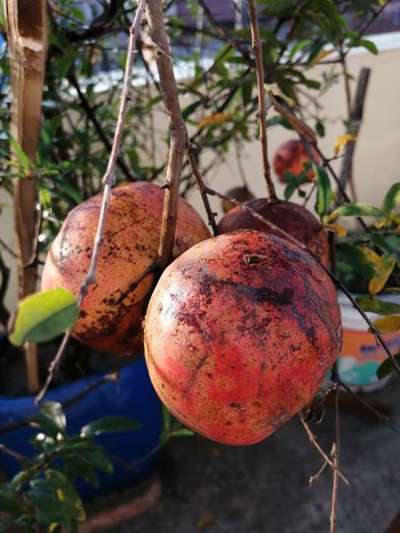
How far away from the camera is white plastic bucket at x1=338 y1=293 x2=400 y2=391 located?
1.44 m

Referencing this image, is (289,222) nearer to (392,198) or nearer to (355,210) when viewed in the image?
(355,210)

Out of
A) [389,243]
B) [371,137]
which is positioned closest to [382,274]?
[389,243]

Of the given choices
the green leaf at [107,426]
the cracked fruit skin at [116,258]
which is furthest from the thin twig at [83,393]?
the cracked fruit skin at [116,258]

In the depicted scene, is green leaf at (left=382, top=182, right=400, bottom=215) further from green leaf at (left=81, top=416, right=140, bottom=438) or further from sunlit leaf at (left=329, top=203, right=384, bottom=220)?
green leaf at (left=81, top=416, right=140, bottom=438)

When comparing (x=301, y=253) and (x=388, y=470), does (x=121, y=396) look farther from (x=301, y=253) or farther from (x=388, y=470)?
(x=301, y=253)

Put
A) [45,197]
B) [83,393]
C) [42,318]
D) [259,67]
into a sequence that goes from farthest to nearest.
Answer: [83,393], [45,197], [259,67], [42,318]

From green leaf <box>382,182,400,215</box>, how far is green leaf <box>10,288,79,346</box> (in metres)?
0.60

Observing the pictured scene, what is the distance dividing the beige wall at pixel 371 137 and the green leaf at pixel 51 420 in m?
1.40

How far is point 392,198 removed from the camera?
2.53 feet

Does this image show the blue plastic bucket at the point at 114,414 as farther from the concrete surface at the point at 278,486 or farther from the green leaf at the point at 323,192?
the green leaf at the point at 323,192

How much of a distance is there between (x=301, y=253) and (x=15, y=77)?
473 millimetres

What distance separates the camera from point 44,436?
89cm

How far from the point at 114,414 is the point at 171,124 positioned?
0.89m

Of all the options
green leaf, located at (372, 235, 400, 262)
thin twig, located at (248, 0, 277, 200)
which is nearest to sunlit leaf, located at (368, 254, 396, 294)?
green leaf, located at (372, 235, 400, 262)
